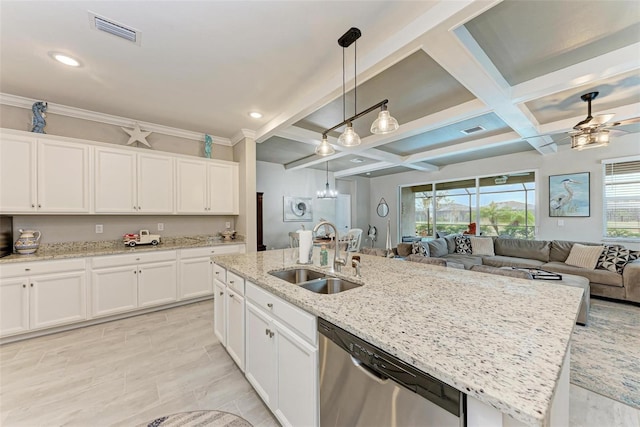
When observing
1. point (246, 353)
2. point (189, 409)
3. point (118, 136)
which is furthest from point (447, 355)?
point (118, 136)

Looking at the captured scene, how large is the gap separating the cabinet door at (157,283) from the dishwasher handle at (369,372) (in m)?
3.23

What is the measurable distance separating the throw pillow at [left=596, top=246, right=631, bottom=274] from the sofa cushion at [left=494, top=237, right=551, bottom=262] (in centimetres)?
80

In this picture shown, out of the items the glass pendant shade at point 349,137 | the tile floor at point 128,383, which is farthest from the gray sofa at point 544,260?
the glass pendant shade at point 349,137

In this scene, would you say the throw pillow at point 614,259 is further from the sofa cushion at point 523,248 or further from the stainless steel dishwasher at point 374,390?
the stainless steel dishwasher at point 374,390

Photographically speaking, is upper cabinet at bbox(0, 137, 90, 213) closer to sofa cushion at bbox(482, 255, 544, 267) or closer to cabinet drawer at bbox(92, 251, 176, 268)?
cabinet drawer at bbox(92, 251, 176, 268)

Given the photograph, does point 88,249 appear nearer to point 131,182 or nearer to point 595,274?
point 131,182

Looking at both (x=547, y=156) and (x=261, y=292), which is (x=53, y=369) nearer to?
(x=261, y=292)

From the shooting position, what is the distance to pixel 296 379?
1331 millimetres

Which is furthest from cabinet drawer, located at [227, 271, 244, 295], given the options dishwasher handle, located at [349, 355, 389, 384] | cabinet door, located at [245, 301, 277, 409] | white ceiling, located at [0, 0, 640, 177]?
white ceiling, located at [0, 0, 640, 177]

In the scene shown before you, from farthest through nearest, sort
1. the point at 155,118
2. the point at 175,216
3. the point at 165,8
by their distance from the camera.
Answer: the point at 175,216 → the point at 155,118 → the point at 165,8

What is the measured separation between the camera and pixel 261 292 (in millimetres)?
1656

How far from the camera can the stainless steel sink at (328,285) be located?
5.78 feet

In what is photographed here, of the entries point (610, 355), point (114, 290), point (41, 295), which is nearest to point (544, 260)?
point (610, 355)

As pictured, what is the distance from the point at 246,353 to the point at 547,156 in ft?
21.1
